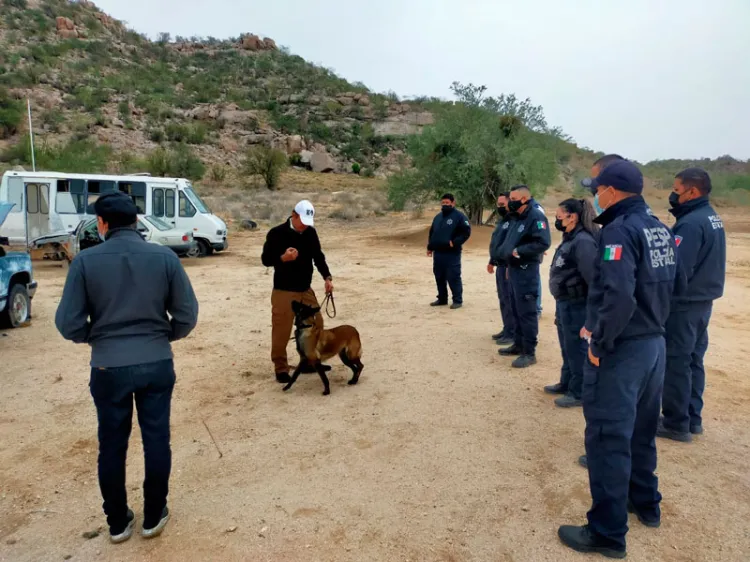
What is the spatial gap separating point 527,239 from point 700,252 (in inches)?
82.9

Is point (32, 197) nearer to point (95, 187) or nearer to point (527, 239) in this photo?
point (95, 187)

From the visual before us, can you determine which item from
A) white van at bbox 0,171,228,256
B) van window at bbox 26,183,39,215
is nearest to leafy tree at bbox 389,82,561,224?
white van at bbox 0,171,228,256

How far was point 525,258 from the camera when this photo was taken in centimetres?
599

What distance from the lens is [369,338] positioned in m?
7.38

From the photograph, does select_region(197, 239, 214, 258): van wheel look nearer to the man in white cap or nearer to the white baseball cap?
the man in white cap

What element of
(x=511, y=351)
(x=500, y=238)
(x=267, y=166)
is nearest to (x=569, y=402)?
(x=511, y=351)

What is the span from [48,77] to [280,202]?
3200 centimetres

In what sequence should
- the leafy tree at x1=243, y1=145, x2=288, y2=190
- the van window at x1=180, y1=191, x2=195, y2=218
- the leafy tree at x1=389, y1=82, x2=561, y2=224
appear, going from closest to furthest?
the van window at x1=180, y1=191, x2=195, y2=218 < the leafy tree at x1=389, y1=82, x2=561, y2=224 < the leafy tree at x1=243, y1=145, x2=288, y2=190

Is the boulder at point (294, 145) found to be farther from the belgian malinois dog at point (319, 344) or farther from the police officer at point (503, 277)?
the belgian malinois dog at point (319, 344)

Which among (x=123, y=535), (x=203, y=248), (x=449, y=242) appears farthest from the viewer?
(x=203, y=248)

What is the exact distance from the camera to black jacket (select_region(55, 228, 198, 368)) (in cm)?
277

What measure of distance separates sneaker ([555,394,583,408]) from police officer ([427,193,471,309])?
374 cm

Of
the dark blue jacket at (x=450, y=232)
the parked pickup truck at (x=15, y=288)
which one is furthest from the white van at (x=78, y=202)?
the dark blue jacket at (x=450, y=232)

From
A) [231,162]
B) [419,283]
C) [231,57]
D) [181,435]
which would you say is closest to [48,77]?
[231,162]
